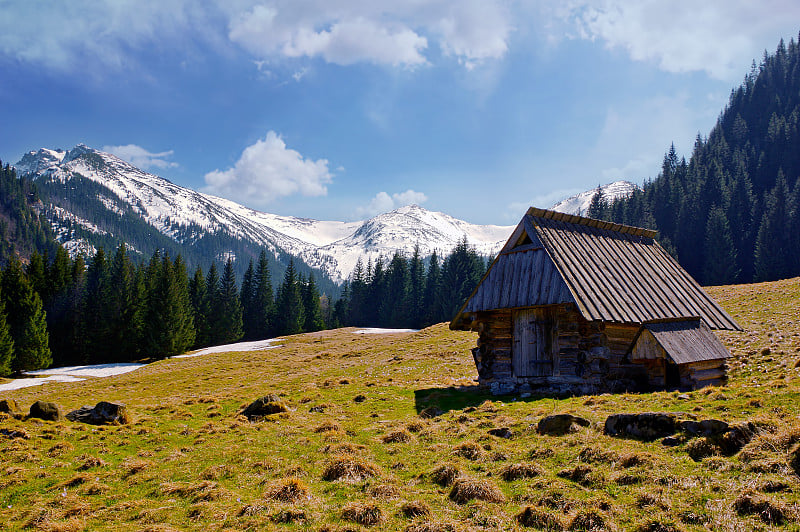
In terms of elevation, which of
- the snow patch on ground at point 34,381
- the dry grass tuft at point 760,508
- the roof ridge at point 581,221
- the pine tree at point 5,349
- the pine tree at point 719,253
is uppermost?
the pine tree at point 719,253

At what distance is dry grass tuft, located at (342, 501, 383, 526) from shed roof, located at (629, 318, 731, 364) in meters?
16.2

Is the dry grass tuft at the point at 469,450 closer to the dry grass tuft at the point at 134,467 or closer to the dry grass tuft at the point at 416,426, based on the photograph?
the dry grass tuft at the point at 416,426

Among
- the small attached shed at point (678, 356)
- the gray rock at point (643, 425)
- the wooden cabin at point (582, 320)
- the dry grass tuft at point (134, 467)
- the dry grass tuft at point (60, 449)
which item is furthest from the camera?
the wooden cabin at point (582, 320)

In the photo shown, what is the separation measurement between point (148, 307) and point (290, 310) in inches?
1510

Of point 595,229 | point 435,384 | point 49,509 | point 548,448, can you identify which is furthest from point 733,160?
point 49,509

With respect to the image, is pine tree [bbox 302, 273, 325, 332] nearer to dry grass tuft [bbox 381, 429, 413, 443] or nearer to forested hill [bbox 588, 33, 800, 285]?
forested hill [bbox 588, 33, 800, 285]

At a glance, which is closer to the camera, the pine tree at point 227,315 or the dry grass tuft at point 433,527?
the dry grass tuft at point 433,527

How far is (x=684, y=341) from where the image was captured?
21.4 meters

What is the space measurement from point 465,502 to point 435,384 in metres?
19.0

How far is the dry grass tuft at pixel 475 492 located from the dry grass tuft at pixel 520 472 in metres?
0.82

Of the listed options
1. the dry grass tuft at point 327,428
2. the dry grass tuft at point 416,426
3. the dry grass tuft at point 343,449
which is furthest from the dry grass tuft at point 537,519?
the dry grass tuft at point 327,428

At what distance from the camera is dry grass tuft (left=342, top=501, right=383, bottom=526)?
28.5 feet

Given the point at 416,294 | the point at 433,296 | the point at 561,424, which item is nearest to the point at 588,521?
the point at 561,424

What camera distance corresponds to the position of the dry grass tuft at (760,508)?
684 centimetres
